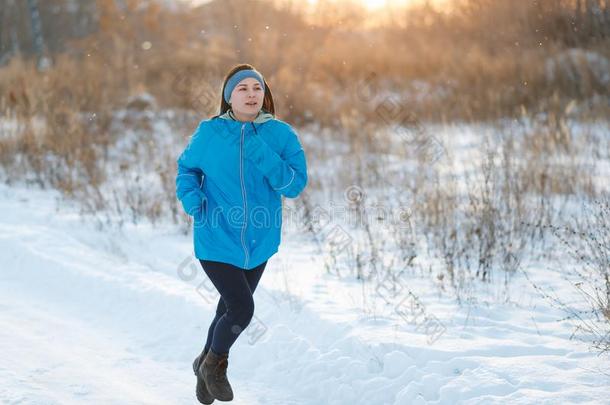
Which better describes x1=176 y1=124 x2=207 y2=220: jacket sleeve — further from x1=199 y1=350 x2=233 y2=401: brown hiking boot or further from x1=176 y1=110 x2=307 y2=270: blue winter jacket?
x1=199 y1=350 x2=233 y2=401: brown hiking boot

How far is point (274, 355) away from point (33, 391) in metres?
1.51

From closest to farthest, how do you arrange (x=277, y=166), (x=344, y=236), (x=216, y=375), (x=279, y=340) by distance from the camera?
1. (x=277, y=166)
2. (x=216, y=375)
3. (x=279, y=340)
4. (x=344, y=236)

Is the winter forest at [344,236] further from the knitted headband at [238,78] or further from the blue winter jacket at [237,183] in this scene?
the knitted headband at [238,78]

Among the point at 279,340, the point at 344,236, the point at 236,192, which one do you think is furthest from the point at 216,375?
the point at 344,236

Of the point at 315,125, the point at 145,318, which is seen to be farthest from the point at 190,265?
the point at 315,125

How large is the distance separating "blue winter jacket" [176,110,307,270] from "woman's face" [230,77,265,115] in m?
0.05

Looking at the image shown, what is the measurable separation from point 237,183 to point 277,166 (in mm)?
220

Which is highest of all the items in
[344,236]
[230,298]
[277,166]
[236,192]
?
[277,166]

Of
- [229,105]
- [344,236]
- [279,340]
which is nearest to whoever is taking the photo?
[229,105]

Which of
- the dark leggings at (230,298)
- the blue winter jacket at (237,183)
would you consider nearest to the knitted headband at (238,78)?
the blue winter jacket at (237,183)

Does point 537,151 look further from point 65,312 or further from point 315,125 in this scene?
point 65,312

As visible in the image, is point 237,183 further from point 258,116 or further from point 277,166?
point 258,116

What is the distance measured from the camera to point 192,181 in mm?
2891

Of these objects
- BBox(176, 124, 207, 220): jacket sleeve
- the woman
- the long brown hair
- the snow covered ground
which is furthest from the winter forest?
the long brown hair
